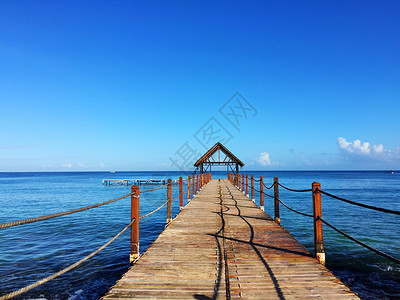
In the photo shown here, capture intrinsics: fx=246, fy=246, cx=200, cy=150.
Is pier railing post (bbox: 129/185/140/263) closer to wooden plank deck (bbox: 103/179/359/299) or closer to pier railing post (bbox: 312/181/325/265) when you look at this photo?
wooden plank deck (bbox: 103/179/359/299)

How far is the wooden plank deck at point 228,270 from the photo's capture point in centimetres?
326

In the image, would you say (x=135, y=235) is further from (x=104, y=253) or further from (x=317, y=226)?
(x=104, y=253)

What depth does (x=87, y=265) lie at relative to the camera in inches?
352

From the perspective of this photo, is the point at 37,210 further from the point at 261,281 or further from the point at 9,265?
the point at 261,281

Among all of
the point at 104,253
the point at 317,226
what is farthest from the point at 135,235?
the point at 104,253

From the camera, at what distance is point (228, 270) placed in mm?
4043

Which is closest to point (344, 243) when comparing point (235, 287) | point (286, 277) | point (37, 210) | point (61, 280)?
point (286, 277)

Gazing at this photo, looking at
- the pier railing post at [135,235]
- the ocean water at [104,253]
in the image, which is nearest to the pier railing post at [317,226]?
the pier railing post at [135,235]

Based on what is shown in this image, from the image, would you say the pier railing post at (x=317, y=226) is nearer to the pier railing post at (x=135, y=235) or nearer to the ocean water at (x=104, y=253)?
the pier railing post at (x=135, y=235)

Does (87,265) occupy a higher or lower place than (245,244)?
lower

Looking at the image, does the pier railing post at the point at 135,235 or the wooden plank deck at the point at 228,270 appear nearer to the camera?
the wooden plank deck at the point at 228,270

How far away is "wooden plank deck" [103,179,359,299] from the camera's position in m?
3.26

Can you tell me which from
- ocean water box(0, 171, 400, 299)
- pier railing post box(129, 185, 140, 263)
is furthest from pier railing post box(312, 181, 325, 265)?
ocean water box(0, 171, 400, 299)

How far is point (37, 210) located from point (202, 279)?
26.0m
